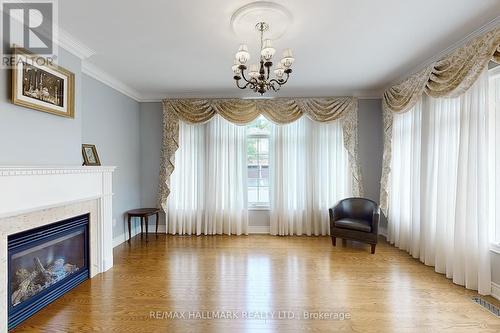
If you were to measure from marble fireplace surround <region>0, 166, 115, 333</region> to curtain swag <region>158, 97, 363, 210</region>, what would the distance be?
5.54 feet

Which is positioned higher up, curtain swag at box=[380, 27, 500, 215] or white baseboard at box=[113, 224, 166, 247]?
curtain swag at box=[380, 27, 500, 215]

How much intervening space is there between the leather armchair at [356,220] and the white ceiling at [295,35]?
2.16 meters

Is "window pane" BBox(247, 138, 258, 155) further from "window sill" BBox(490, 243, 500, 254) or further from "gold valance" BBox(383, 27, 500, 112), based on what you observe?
"window sill" BBox(490, 243, 500, 254)

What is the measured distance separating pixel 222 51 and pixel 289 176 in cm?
270

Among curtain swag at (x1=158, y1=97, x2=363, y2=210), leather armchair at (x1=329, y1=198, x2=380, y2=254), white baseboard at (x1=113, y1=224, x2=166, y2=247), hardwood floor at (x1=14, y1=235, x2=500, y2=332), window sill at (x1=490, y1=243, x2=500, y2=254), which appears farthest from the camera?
curtain swag at (x1=158, y1=97, x2=363, y2=210)

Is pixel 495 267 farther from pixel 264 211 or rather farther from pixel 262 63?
pixel 264 211

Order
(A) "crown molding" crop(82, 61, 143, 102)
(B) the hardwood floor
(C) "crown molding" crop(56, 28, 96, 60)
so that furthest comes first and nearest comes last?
(A) "crown molding" crop(82, 61, 143, 102)
(C) "crown molding" crop(56, 28, 96, 60)
(B) the hardwood floor

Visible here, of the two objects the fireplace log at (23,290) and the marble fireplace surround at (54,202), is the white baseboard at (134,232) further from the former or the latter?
the fireplace log at (23,290)

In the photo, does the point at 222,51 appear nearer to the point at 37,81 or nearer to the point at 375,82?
the point at 37,81

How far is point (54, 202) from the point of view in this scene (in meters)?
2.45

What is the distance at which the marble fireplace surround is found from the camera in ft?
6.47

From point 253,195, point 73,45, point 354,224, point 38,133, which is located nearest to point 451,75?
point 354,224

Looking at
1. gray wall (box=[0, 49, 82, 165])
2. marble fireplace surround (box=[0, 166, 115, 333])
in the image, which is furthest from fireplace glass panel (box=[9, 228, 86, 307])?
gray wall (box=[0, 49, 82, 165])

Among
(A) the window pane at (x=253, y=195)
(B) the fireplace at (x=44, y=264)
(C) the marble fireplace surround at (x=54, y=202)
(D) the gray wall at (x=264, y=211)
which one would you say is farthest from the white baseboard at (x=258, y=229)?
(B) the fireplace at (x=44, y=264)
